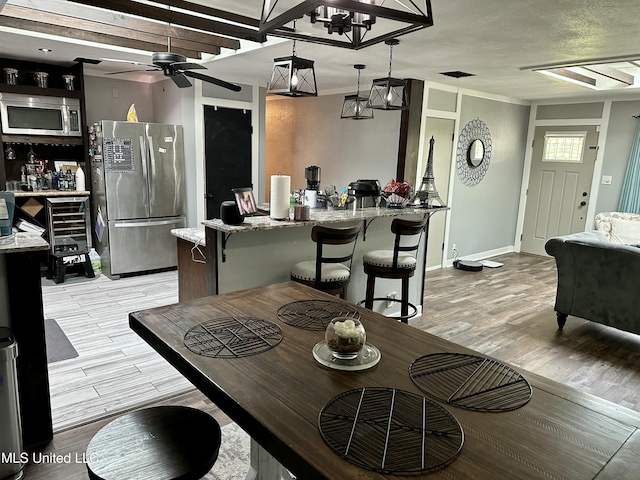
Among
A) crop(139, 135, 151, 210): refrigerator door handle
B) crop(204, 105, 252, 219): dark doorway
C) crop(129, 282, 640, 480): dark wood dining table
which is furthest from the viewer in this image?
crop(204, 105, 252, 219): dark doorway

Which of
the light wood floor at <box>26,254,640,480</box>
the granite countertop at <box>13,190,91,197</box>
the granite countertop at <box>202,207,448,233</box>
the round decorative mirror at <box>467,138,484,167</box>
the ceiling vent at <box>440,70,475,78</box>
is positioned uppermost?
the ceiling vent at <box>440,70,475,78</box>

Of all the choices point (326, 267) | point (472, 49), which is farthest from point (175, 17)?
point (472, 49)

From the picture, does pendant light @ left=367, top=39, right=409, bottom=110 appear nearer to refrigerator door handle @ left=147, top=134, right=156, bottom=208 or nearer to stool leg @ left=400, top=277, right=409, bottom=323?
stool leg @ left=400, top=277, right=409, bottom=323

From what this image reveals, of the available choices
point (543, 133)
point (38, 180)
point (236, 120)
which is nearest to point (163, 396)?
point (38, 180)

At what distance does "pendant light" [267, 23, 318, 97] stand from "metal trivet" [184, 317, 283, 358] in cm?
156

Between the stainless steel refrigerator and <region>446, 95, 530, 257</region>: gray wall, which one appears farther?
<region>446, 95, 530, 257</region>: gray wall

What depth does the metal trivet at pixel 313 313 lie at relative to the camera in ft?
5.91

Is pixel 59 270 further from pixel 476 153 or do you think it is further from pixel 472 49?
pixel 476 153

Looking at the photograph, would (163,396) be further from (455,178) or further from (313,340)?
(455,178)

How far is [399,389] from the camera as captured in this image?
132 cm

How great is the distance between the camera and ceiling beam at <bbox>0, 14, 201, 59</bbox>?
11.3 feet

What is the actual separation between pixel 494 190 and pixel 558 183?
3.32 ft

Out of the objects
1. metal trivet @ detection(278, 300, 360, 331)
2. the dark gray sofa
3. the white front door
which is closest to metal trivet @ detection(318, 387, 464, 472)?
metal trivet @ detection(278, 300, 360, 331)

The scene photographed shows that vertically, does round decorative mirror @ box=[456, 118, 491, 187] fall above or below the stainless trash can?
above
